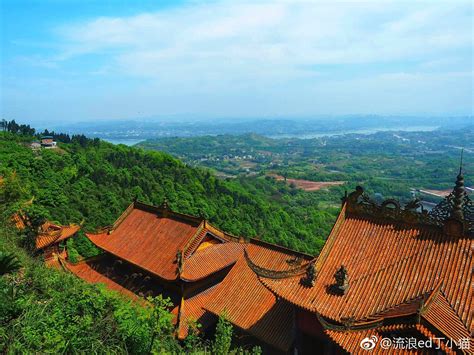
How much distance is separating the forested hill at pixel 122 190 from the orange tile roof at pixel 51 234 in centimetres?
119

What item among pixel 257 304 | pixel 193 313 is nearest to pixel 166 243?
pixel 193 313

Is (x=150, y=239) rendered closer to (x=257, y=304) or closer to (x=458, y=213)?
(x=257, y=304)

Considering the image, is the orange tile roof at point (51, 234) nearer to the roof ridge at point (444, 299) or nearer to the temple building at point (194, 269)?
the temple building at point (194, 269)

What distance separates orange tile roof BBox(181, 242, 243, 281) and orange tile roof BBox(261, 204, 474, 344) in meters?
5.43

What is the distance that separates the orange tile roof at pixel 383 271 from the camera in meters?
9.04

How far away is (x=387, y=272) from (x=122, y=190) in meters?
39.0

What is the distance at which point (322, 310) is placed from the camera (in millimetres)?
9625

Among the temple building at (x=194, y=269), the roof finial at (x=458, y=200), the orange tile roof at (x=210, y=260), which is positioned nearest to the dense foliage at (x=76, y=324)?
the temple building at (x=194, y=269)

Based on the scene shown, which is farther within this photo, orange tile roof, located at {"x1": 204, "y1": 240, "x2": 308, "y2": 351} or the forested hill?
the forested hill

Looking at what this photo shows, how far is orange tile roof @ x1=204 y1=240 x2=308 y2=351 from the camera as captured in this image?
12062 mm

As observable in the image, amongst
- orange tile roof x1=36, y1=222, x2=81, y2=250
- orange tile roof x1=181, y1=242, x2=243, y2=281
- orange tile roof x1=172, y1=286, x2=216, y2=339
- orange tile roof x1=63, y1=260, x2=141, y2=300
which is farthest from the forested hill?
orange tile roof x1=172, y1=286, x2=216, y2=339

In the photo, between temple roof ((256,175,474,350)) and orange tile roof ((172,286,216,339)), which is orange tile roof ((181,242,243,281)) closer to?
orange tile roof ((172,286,216,339))

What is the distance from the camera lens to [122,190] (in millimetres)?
44625

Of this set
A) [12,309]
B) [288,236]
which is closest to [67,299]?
[12,309]
